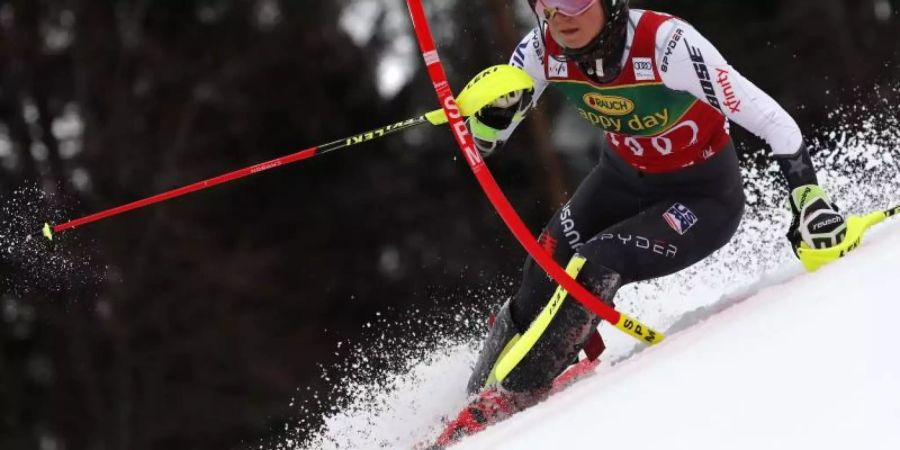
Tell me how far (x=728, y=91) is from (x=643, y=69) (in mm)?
266

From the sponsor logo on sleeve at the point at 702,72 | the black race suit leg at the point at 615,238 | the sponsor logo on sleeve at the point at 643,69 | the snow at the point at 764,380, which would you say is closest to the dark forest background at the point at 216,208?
the black race suit leg at the point at 615,238

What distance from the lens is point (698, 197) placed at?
10.7ft

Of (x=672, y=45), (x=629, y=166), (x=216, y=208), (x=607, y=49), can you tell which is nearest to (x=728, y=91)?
(x=672, y=45)

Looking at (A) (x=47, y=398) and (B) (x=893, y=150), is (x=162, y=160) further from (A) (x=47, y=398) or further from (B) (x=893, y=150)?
(B) (x=893, y=150)

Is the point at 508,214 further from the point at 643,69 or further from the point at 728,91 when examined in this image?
the point at 728,91

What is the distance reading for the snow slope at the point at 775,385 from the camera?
175 centimetres

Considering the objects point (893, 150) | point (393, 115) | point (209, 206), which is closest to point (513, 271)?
point (393, 115)

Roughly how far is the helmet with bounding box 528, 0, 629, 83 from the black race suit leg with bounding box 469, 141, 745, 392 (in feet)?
1.58

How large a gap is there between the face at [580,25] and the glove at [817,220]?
721 mm

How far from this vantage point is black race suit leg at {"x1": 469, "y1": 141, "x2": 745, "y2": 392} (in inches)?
120

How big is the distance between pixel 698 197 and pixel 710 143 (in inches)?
7.2

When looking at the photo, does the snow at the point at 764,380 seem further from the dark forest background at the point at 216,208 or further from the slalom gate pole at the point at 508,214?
the dark forest background at the point at 216,208

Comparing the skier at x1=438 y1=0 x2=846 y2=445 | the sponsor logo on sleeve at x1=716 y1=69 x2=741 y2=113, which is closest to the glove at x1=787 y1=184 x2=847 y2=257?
the skier at x1=438 y1=0 x2=846 y2=445

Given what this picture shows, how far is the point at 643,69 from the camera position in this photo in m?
2.95
